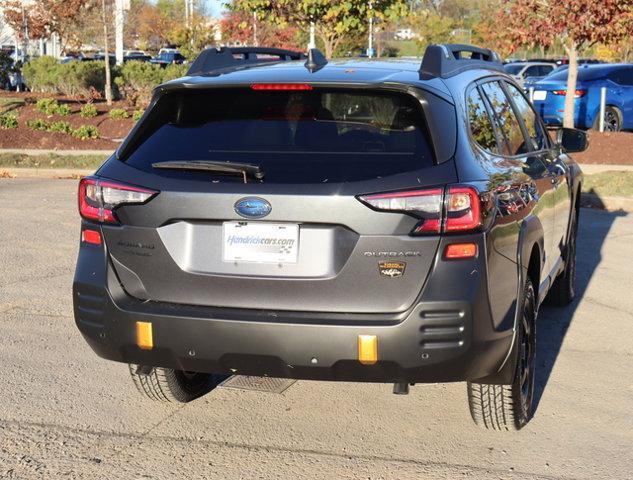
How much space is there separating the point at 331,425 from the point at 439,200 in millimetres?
1518

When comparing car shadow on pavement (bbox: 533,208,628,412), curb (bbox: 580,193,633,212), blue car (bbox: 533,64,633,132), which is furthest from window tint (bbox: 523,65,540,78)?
car shadow on pavement (bbox: 533,208,628,412)

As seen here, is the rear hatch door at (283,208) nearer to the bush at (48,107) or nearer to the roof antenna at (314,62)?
the roof antenna at (314,62)

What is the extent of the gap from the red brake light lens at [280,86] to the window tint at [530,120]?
2.04 meters

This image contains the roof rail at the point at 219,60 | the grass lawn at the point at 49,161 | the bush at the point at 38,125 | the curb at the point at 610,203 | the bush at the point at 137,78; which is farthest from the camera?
the bush at the point at 137,78

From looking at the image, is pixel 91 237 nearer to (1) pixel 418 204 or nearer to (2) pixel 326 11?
(1) pixel 418 204

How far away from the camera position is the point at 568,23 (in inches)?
720

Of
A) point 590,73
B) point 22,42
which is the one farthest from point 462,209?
point 22,42

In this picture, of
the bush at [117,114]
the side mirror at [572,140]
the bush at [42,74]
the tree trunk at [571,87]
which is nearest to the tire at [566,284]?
the side mirror at [572,140]

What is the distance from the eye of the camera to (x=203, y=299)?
4.41m

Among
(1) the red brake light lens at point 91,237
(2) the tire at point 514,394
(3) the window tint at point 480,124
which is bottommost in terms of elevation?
(2) the tire at point 514,394

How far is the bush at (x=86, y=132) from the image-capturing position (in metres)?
20.3

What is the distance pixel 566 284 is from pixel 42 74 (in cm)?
2624

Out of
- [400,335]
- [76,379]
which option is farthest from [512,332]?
[76,379]

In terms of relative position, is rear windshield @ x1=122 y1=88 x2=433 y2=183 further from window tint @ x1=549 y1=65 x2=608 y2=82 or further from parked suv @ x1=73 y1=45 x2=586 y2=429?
window tint @ x1=549 y1=65 x2=608 y2=82
